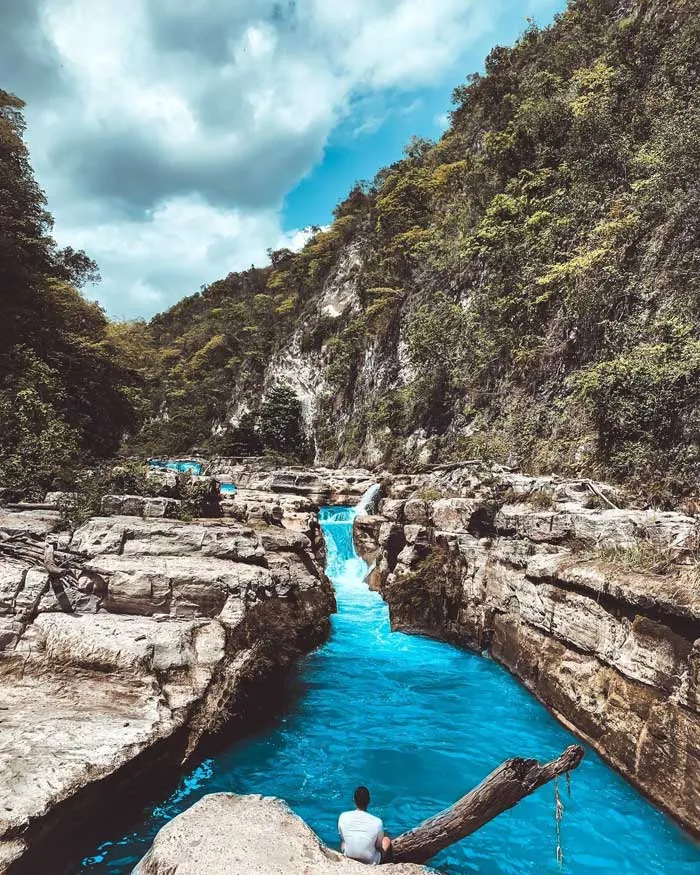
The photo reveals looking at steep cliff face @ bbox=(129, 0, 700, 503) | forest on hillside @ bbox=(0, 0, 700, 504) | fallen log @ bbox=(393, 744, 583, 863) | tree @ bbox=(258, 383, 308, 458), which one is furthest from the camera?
tree @ bbox=(258, 383, 308, 458)

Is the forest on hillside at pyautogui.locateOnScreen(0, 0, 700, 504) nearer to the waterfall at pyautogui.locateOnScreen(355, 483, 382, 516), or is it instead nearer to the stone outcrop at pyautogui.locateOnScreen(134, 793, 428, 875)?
the waterfall at pyautogui.locateOnScreen(355, 483, 382, 516)

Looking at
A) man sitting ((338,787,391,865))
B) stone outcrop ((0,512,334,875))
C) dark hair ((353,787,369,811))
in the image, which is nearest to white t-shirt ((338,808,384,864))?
man sitting ((338,787,391,865))

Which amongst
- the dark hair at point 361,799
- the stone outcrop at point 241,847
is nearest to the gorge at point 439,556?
the stone outcrop at point 241,847

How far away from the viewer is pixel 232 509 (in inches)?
562

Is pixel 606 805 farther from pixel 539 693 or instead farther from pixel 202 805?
pixel 202 805

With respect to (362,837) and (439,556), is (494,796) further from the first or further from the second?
(439,556)

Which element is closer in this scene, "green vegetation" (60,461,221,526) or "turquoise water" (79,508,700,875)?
"turquoise water" (79,508,700,875)

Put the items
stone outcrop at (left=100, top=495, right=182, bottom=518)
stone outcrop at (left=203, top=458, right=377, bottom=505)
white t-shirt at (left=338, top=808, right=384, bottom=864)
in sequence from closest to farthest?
white t-shirt at (left=338, top=808, right=384, bottom=864) → stone outcrop at (left=100, top=495, right=182, bottom=518) → stone outcrop at (left=203, top=458, right=377, bottom=505)

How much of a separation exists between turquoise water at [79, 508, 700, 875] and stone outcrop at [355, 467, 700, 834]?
45 cm

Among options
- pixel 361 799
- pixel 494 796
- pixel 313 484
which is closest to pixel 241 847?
pixel 361 799

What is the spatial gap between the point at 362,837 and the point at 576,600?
5150mm

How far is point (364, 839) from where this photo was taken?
14.8 feet

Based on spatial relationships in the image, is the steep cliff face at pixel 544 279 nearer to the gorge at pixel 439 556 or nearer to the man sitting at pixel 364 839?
the gorge at pixel 439 556

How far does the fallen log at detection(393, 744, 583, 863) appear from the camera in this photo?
14.3 ft
